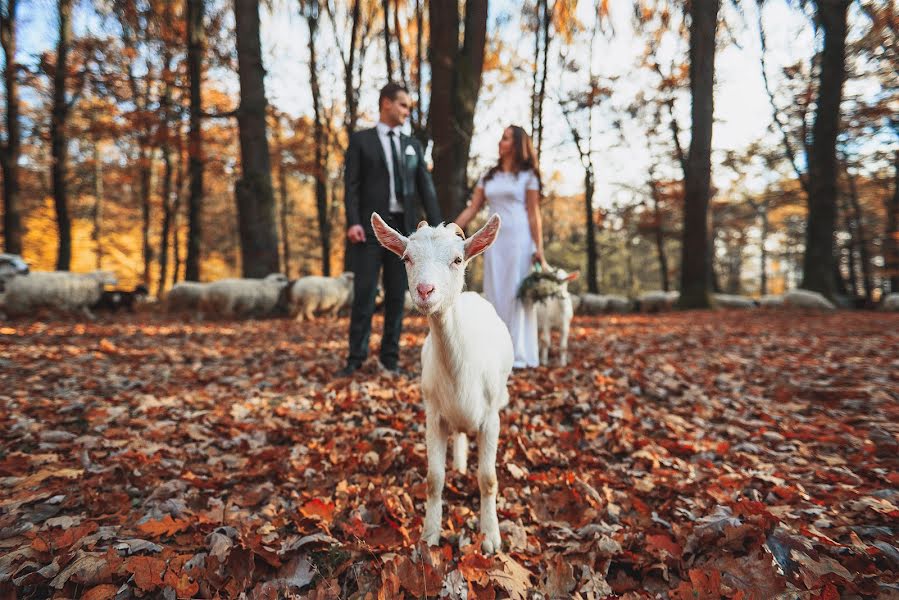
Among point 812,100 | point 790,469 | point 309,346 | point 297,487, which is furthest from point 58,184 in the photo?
point 812,100

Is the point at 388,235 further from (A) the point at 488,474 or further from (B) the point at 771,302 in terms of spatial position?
(B) the point at 771,302

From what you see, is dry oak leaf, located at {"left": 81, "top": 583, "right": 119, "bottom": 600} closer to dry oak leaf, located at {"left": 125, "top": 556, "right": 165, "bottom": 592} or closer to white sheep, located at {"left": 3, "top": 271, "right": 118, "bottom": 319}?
dry oak leaf, located at {"left": 125, "top": 556, "right": 165, "bottom": 592}

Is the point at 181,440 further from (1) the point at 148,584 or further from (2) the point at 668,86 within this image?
(2) the point at 668,86

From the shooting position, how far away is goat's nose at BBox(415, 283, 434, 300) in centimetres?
183

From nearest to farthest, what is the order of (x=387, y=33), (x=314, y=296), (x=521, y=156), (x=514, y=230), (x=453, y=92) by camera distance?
(x=521, y=156)
(x=514, y=230)
(x=453, y=92)
(x=314, y=296)
(x=387, y=33)

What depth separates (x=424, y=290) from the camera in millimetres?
1830

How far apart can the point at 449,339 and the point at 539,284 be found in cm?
294

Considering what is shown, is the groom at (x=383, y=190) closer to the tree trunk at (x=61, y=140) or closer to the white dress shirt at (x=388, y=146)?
the white dress shirt at (x=388, y=146)

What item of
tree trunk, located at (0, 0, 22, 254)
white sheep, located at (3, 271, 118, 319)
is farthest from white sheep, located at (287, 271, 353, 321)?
tree trunk, located at (0, 0, 22, 254)

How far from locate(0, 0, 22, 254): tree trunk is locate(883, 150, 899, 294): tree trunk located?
96.9 feet

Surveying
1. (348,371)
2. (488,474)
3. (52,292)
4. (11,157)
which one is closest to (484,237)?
(488,474)

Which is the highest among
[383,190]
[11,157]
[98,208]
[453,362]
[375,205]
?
[98,208]

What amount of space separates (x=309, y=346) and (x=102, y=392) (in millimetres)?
2998

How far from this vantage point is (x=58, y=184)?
13.8m
